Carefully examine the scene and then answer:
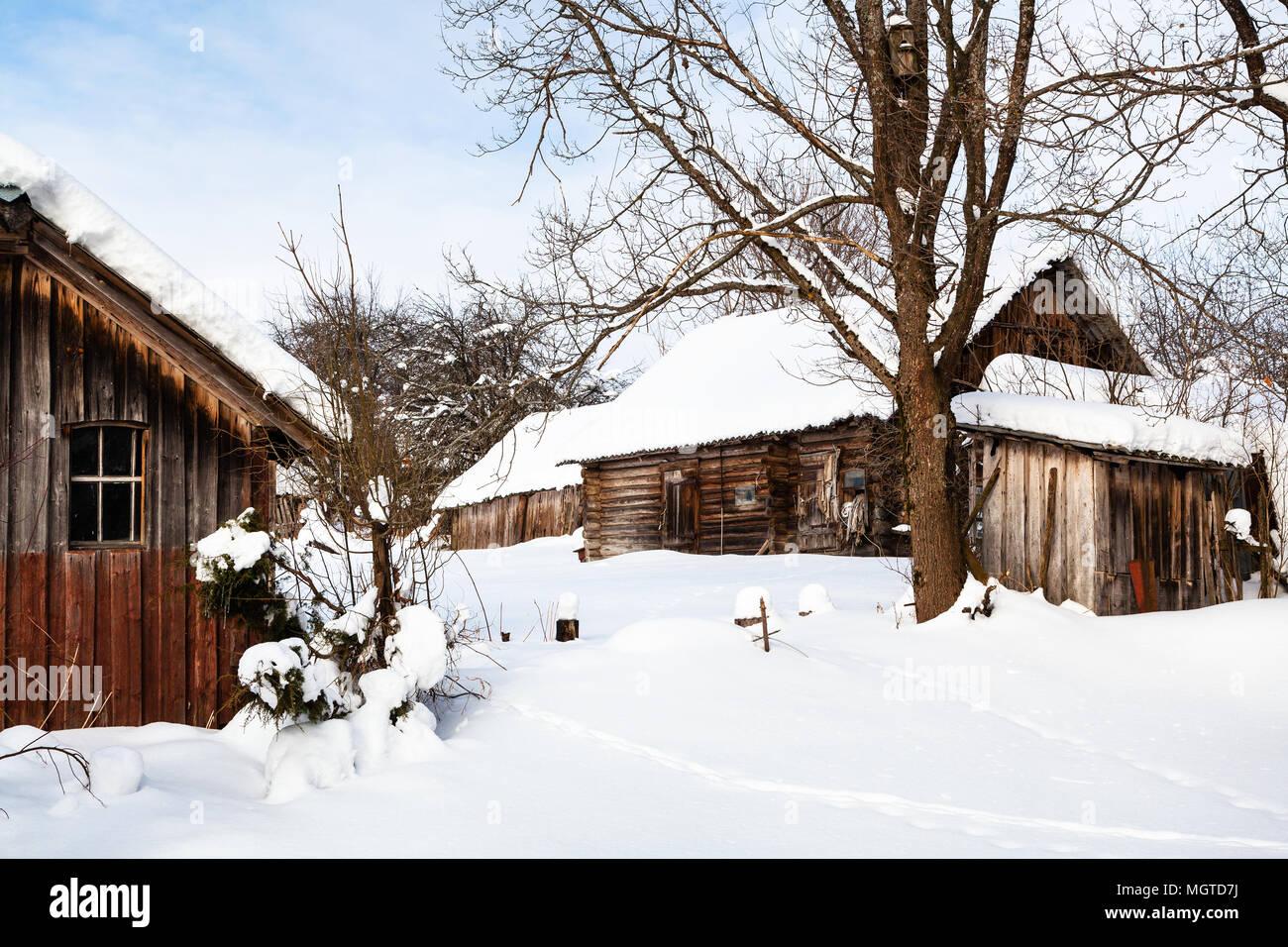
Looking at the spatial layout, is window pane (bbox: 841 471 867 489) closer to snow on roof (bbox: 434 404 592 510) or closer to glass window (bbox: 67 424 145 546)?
snow on roof (bbox: 434 404 592 510)

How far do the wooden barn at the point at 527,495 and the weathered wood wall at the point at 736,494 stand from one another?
3.48 m

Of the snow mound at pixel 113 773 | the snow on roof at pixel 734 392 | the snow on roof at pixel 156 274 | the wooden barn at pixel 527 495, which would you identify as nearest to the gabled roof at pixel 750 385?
the snow on roof at pixel 734 392

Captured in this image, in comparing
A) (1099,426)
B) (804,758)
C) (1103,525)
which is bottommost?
(804,758)

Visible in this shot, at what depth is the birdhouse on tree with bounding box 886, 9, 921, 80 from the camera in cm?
989

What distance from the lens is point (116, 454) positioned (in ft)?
24.7

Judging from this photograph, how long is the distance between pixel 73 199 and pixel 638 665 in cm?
548

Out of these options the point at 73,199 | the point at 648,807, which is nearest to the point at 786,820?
the point at 648,807

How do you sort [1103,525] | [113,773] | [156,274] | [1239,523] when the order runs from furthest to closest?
[1239,523]
[1103,525]
[156,274]
[113,773]

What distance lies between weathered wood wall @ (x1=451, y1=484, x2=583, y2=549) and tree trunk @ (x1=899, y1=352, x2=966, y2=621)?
61.8 ft

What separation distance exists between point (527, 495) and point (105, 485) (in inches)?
→ 941

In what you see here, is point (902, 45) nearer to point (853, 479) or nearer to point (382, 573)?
point (382, 573)

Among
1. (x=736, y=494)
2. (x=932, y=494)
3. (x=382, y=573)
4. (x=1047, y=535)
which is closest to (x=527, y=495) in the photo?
(x=736, y=494)

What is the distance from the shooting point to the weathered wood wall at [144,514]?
7211mm

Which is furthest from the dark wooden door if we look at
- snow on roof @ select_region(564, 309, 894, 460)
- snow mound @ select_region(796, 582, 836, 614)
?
snow mound @ select_region(796, 582, 836, 614)
